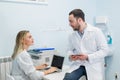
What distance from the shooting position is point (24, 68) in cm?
215

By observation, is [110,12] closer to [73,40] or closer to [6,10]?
[73,40]

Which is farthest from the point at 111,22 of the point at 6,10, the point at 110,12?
the point at 6,10

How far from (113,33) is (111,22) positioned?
7.9 inches

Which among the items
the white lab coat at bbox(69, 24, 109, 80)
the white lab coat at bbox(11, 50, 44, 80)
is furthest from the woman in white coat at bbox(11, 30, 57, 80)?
the white lab coat at bbox(69, 24, 109, 80)

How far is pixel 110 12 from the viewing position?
11.5ft

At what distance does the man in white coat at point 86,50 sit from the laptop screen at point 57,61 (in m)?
0.19

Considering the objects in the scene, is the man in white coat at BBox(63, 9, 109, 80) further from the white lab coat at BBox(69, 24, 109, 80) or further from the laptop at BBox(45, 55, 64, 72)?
the laptop at BBox(45, 55, 64, 72)

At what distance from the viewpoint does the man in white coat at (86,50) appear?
228 cm

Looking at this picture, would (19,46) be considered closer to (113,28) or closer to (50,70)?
(50,70)

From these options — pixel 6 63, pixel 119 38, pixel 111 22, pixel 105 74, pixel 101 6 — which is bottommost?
pixel 105 74

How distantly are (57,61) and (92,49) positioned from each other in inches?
20.9

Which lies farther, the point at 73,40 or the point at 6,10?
the point at 6,10

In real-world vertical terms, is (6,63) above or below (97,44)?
below

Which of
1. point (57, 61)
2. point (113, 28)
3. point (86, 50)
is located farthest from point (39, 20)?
point (113, 28)
